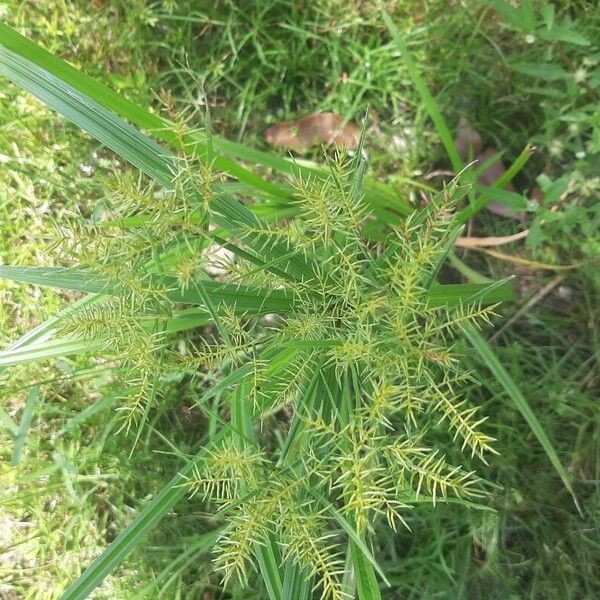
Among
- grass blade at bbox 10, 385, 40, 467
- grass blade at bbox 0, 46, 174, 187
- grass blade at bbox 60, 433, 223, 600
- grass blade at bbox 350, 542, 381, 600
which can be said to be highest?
grass blade at bbox 0, 46, 174, 187

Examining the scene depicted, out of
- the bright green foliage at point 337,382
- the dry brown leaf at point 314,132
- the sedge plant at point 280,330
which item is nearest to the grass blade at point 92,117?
the sedge plant at point 280,330

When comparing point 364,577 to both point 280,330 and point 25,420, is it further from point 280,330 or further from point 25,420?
point 25,420

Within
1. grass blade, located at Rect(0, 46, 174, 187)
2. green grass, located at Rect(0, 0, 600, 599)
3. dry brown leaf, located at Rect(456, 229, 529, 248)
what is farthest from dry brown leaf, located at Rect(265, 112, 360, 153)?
grass blade, located at Rect(0, 46, 174, 187)

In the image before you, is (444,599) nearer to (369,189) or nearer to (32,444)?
(369,189)

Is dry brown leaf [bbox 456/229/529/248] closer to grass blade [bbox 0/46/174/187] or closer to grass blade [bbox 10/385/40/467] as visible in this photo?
grass blade [bbox 0/46/174/187]

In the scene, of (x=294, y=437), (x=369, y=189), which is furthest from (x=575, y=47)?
(x=294, y=437)

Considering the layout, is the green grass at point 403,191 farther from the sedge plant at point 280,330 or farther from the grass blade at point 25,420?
the sedge plant at point 280,330
